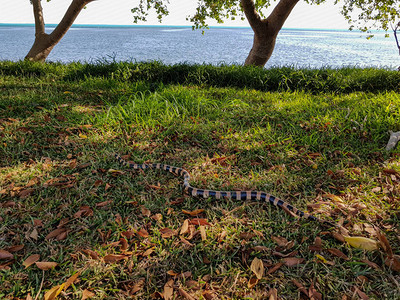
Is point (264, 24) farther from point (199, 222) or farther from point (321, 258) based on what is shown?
point (321, 258)

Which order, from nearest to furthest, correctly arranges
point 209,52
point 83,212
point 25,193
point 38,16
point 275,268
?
point 275,268, point 83,212, point 25,193, point 38,16, point 209,52

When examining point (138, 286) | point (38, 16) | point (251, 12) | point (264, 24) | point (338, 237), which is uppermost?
point (251, 12)

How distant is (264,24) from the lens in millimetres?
9125

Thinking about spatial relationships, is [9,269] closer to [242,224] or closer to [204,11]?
[242,224]

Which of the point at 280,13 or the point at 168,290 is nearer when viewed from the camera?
the point at 168,290

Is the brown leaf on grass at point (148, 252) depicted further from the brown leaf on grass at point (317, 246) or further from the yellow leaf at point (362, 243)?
the yellow leaf at point (362, 243)

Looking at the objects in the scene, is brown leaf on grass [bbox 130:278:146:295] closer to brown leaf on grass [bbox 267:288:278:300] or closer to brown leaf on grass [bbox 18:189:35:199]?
brown leaf on grass [bbox 267:288:278:300]

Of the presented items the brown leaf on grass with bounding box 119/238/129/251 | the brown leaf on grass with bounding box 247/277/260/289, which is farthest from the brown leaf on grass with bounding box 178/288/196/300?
the brown leaf on grass with bounding box 119/238/129/251

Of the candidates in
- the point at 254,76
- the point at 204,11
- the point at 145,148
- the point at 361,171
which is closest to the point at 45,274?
the point at 145,148

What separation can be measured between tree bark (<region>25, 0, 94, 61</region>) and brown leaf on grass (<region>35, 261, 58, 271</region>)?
9069mm

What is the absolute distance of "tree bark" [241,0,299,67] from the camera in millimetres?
8805

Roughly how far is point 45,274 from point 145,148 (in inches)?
85.8

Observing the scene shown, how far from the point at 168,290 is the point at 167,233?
22.8 inches

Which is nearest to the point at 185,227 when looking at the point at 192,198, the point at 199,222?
the point at 199,222
